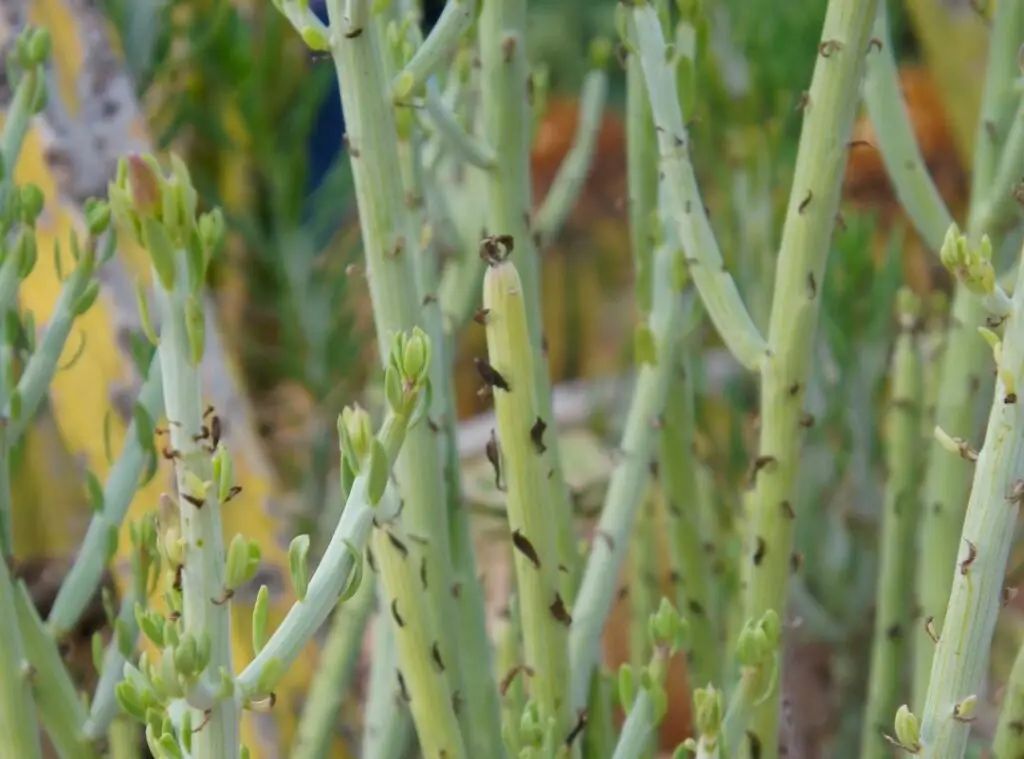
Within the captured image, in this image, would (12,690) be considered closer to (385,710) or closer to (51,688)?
(51,688)

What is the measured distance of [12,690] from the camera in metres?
0.38

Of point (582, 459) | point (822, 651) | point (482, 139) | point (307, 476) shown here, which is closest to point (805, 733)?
point (822, 651)

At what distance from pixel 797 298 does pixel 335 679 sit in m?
0.29

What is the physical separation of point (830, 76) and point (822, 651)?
1.88 feet

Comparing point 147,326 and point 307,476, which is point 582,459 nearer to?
point 307,476

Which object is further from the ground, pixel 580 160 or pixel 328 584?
pixel 580 160

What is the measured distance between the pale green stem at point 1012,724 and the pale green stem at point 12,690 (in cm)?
35

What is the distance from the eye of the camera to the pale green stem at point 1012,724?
1.28 feet

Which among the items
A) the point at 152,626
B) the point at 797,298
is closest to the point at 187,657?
the point at 152,626

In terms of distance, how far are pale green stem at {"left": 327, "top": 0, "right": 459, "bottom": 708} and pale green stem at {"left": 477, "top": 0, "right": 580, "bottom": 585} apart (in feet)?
0.18

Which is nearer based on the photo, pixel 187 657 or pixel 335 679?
pixel 187 657

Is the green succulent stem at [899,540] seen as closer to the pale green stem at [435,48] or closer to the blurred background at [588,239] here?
the blurred background at [588,239]

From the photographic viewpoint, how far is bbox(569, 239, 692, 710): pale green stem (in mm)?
432

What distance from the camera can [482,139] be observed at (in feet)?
1.43
